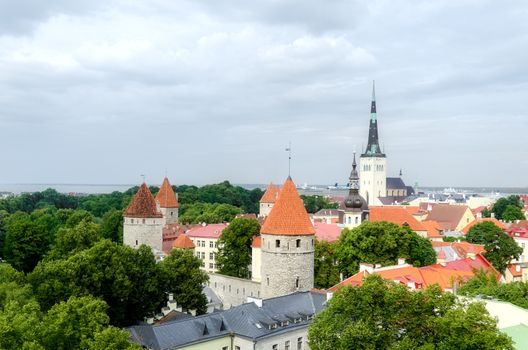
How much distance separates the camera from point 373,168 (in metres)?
128

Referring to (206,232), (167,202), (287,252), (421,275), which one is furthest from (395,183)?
(287,252)

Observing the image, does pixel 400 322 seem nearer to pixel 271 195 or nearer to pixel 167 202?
pixel 167 202

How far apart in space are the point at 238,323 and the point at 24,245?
2674cm

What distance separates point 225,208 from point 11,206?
4793 centimetres

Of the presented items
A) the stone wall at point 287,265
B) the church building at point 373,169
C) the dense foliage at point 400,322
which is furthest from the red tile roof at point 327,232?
the church building at point 373,169

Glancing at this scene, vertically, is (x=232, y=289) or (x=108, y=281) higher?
(x=108, y=281)

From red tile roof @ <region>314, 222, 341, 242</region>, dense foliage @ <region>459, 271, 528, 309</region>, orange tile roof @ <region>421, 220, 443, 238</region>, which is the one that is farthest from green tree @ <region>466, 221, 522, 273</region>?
dense foliage @ <region>459, 271, 528, 309</region>

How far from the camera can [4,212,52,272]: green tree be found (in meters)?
48.2

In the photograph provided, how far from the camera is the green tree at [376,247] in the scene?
149ft

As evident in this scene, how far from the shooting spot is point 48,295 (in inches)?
1210

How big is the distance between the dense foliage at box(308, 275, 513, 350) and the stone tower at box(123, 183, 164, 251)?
106 ft

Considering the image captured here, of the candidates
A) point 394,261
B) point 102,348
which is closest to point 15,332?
point 102,348

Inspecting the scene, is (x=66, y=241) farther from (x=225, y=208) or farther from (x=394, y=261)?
(x=225, y=208)

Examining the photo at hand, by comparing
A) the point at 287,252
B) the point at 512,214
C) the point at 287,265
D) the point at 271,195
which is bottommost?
the point at 287,265
